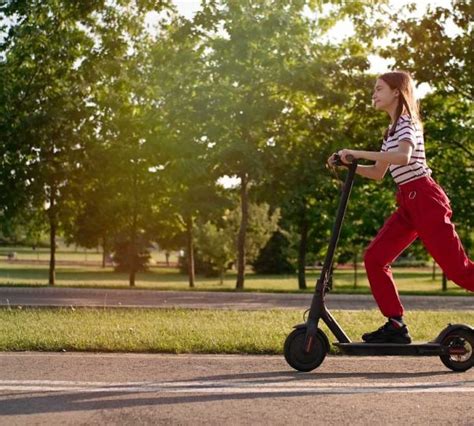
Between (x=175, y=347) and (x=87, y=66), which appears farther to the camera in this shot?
(x=87, y=66)

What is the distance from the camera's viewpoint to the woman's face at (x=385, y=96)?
225 inches

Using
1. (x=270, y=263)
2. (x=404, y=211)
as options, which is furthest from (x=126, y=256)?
(x=404, y=211)

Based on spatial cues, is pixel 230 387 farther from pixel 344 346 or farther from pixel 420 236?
pixel 420 236

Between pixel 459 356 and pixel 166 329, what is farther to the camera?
pixel 166 329

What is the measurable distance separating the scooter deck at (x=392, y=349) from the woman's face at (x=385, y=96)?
62.6 inches

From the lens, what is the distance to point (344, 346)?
5.66 meters

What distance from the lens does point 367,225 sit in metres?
37.6

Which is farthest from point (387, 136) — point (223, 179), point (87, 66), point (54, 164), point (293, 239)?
point (293, 239)

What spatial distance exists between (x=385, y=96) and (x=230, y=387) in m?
2.23

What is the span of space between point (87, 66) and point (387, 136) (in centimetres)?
1097

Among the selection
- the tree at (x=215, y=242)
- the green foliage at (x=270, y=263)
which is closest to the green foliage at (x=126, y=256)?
the green foliage at (x=270, y=263)

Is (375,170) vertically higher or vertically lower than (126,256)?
higher

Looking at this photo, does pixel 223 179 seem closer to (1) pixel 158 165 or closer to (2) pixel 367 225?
(1) pixel 158 165

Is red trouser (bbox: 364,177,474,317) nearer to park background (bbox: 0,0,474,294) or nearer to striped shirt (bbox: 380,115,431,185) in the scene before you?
striped shirt (bbox: 380,115,431,185)
